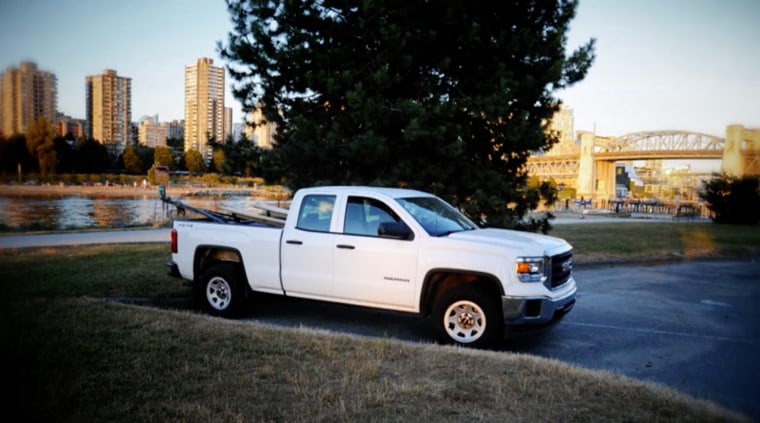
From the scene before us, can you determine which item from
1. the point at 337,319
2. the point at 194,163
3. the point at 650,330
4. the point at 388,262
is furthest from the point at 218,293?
the point at 194,163

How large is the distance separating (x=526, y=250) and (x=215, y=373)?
141 inches

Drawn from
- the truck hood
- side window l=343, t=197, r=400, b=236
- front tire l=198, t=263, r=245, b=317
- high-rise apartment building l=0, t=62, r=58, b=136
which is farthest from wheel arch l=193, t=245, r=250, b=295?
high-rise apartment building l=0, t=62, r=58, b=136

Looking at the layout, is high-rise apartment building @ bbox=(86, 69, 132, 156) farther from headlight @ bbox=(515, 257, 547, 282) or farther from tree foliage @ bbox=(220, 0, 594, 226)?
tree foliage @ bbox=(220, 0, 594, 226)

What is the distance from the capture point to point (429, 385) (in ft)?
14.7

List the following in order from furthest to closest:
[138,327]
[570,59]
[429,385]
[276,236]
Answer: [570,59]
[276,236]
[138,327]
[429,385]

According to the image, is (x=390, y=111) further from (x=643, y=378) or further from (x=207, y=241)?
(x=643, y=378)

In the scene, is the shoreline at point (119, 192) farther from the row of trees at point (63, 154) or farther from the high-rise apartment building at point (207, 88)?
the high-rise apartment building at point (207, 88)

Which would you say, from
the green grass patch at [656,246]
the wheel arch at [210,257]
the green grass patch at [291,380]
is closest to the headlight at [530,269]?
the green grass patch at [291,380]

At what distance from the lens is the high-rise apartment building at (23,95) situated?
158 centimetres

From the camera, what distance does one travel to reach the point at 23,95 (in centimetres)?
163

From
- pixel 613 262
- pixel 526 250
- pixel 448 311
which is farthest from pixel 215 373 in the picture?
pixel 613 262

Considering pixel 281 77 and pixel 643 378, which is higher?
pixel 281 77

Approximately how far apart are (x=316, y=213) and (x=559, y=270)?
3.21 meters

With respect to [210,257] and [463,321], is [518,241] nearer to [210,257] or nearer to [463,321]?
[463,321]
